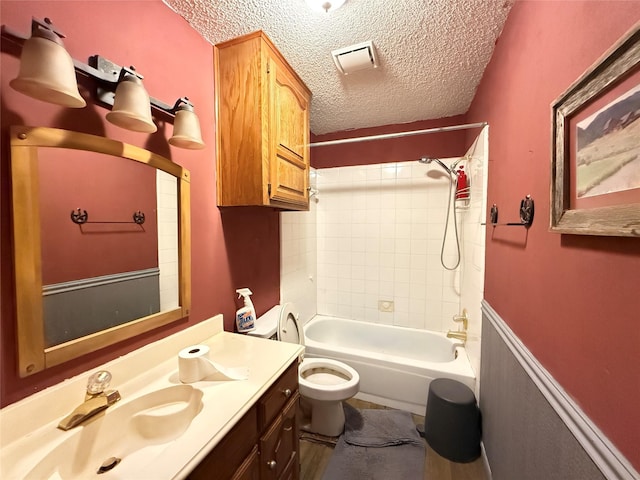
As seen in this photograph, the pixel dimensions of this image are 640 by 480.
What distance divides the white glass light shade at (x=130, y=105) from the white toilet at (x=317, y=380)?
1188mm

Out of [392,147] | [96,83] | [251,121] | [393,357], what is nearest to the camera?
[96,83]

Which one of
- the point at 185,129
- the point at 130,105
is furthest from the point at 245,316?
the point at 130,105

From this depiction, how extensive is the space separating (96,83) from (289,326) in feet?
5.10

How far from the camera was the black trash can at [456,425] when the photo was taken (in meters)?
1.52

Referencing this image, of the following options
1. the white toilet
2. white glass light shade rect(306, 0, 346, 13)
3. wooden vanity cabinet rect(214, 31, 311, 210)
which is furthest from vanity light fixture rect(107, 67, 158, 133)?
the white toilet

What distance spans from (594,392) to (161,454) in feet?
3.50

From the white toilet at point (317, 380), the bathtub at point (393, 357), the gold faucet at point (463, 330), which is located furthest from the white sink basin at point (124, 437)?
the gold faucet at point (463, 330)

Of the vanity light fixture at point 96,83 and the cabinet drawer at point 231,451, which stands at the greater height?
the vanity light fixture at point 96,83

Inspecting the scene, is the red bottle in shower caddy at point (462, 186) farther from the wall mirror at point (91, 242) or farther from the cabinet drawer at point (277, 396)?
the wall mirror at point (91, 242)

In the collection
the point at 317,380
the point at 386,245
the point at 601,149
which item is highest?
the point at 601,149

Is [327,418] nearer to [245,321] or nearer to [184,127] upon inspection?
[245,321]

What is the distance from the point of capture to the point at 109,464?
29.8 inches

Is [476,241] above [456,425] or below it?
above

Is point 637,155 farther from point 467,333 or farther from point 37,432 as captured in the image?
point 467,333
